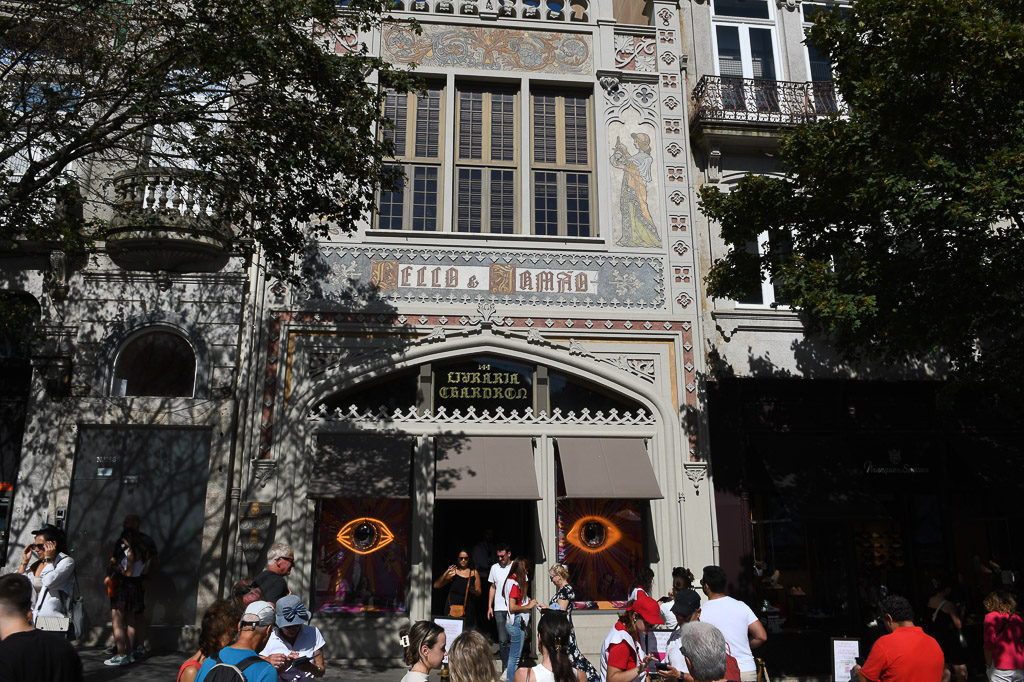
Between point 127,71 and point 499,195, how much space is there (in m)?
6.75

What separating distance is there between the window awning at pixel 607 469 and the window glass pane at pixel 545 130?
542 cm

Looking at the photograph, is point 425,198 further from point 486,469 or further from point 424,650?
point 424,650

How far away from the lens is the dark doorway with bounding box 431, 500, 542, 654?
13281 mm

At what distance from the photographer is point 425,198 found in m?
14.3

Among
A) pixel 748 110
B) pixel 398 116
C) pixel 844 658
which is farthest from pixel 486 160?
pixel 844 658

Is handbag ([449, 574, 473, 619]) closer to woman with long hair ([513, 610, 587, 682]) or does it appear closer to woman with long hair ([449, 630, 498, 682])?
woman with long hair ([513, 610, 587, 682])

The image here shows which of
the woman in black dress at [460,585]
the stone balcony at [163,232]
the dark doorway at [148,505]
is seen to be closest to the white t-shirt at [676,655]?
the woman in black dress at [460,585]

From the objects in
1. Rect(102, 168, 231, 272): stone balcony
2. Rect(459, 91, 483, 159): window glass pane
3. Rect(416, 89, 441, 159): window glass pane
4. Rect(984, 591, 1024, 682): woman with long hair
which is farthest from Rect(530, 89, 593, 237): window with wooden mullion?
Rect(984, 591, 1024, 682): woman with long hair

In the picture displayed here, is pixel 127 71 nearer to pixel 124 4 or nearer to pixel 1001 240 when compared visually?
pixel 124 4

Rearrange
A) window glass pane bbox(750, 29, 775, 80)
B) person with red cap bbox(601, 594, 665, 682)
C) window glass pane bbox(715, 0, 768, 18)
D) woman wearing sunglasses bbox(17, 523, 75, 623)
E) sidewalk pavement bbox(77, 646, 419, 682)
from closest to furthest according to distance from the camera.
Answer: person with red cap bbox(601, 594, 665, 682), woman wearing sunglasses bbox(17, 523, 75, 623), sidewalk pavement bbox(77, 646, 419, 682), window glass pane bbox(750, 29, 775, 80), window glass pane bbox(715, 0, 768, 18)

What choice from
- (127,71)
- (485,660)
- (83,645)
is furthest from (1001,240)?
(83,645)

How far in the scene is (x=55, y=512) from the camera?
12.2 meters

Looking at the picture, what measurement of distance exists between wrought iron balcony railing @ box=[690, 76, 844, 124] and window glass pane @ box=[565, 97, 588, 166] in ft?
7.00

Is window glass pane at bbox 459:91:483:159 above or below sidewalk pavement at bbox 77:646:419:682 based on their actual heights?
above
